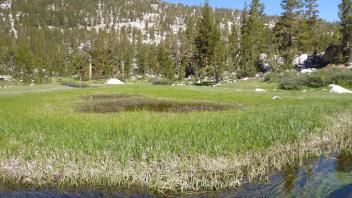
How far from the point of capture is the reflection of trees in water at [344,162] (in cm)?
1177

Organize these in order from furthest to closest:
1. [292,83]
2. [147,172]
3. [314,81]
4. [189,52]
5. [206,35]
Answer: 1. [189,52]
2. [206,35]
3. [314,81]
4. [292,83]
5. [147,172]

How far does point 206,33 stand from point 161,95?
37064 mm

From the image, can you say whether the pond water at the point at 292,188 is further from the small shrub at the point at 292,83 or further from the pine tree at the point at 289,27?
the pine tree at the point at 289,27

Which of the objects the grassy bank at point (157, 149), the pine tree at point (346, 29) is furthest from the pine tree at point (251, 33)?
the grassy bank at point (157, 149)

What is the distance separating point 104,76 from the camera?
112m

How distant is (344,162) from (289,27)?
75.7 metres

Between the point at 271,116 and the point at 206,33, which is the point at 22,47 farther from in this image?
the point at 271,116

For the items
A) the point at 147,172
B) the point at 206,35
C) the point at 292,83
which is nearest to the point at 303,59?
the point at 206,35

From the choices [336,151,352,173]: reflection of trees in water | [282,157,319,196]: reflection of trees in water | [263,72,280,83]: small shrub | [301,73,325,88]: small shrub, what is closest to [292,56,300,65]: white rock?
[263,72,280,83]: small shrub

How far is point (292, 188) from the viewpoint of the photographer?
10000mm

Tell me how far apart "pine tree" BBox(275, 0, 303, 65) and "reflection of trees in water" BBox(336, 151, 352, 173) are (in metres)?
68.2

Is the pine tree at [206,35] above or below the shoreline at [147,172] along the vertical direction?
above

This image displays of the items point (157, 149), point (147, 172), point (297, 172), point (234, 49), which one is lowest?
point (297, 172)

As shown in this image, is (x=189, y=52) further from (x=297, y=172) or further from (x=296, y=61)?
(x=297, y=172)
